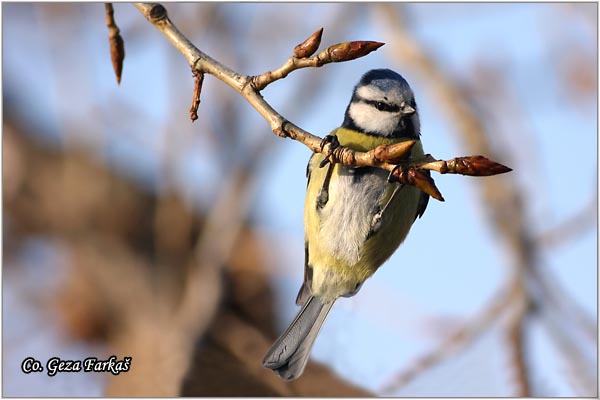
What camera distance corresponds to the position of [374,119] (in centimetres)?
223

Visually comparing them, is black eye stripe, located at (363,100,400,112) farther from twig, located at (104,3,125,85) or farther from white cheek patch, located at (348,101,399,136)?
twig, located at (104,3,125,85)

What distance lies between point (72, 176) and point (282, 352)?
3.12 metres

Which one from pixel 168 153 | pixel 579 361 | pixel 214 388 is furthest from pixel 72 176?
pixel 579 361

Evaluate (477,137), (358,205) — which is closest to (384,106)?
(358,205)

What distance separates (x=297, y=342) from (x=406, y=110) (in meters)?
0.81

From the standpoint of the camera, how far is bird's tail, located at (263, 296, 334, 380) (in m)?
2.29

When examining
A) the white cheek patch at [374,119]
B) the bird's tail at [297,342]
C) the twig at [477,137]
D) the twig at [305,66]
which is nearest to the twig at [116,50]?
the twig at [305,66]

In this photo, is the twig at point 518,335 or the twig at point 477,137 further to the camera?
the twig at point 477,137

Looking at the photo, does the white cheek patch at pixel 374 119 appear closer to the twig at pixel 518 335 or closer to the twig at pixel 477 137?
the twig at pixel 518 335

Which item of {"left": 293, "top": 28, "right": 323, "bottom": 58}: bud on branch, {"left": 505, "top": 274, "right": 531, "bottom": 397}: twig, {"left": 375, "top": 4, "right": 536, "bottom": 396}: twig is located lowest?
{"left": 505, "top": 274, "right": 531, "bottom": 397}: twig

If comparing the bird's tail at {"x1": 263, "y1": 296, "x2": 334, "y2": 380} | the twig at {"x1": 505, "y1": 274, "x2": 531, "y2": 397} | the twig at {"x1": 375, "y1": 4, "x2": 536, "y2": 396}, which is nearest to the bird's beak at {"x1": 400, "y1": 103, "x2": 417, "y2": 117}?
the bird's tail at {"x1": 263, "y1": 296, "x2": 334, "y2": 380}

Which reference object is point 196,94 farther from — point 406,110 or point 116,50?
point 406,110

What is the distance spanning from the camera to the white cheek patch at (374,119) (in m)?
2.20

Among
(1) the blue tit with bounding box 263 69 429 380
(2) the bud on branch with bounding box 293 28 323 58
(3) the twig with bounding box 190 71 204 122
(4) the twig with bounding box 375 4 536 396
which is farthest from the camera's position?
(4) the twig with bounding box 375 4 536 396
